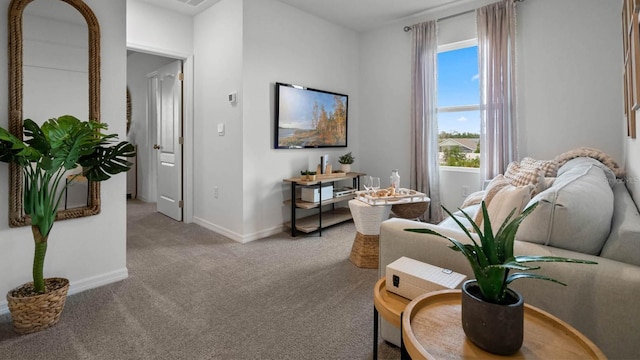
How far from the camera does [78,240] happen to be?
2316 mm

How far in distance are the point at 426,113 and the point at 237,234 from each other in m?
→ 2.81

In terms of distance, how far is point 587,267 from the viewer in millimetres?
1091

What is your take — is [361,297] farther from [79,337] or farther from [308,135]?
[308,135]

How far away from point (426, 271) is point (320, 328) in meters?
0.85

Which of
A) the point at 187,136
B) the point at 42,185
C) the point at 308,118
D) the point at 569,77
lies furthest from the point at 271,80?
the point at 569,77

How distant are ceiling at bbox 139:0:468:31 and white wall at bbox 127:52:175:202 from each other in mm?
2142

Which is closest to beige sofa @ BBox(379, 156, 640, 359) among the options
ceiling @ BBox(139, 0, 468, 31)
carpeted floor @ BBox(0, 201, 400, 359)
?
carpeted floor @ BBox(0, 201, 400, 359)

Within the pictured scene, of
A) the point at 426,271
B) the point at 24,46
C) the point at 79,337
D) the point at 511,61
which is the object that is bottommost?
the point at 79,337

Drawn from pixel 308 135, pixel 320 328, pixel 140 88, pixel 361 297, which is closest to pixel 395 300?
pixel 320 328

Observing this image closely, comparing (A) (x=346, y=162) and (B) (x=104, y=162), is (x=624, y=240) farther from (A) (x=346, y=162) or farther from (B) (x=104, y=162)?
(A) (x=346, y=162)

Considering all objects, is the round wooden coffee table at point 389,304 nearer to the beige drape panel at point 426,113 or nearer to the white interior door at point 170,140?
the beige drape panel at point 426,113

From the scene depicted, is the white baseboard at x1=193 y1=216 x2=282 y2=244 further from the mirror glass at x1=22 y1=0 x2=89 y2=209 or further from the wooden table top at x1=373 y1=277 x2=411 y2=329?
the wooden table top at x1=373 y1=277 x2=411 y2=329

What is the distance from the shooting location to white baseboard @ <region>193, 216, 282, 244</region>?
3.55 meters

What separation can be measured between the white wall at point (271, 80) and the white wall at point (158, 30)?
1.08m
